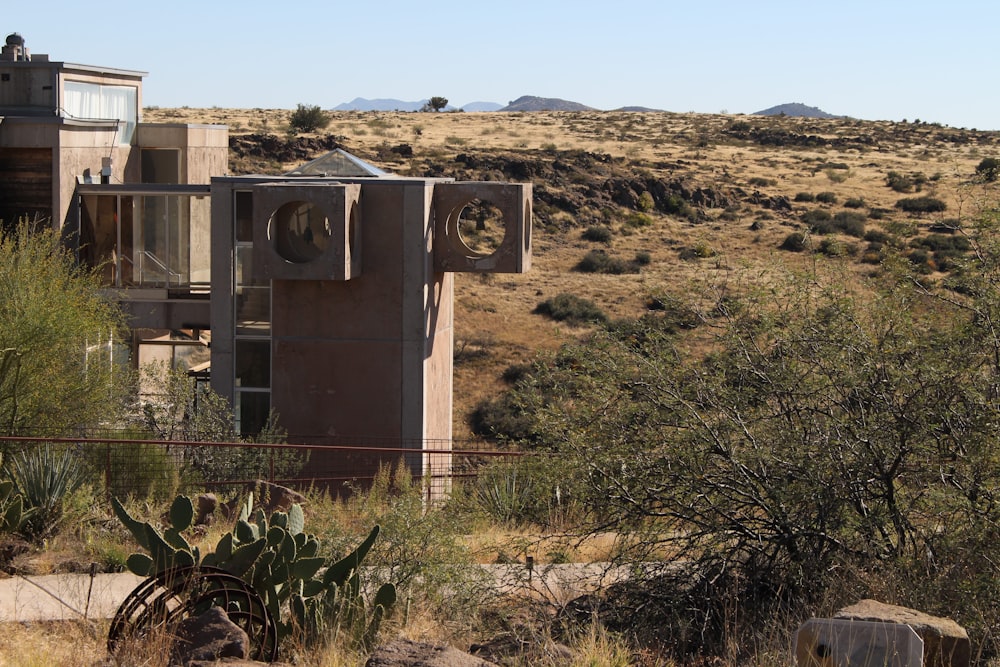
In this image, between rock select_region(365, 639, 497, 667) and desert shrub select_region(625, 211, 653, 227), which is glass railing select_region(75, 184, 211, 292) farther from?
desert shrub select_region(625, 211, 653, 227)

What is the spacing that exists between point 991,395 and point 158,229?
634 inches

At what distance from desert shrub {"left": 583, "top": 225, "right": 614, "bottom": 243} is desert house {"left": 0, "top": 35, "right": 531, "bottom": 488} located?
32.4m

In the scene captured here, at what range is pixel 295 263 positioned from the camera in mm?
18703

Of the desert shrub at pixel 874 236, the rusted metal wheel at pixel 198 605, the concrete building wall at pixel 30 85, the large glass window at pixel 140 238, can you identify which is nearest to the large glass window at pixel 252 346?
the large glass window at pixel 140 238

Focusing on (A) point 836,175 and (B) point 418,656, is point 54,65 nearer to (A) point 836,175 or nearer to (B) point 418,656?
(B) point 418,656

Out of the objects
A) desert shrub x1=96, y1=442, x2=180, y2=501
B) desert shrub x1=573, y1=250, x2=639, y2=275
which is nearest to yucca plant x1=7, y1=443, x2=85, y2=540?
desert shrub x1=96, y1=442, x2=180, y2=501

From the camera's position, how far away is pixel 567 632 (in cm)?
820

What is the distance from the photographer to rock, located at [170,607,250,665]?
697cm

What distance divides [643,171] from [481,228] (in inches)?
616

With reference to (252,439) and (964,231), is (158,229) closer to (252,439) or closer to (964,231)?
(252,439)

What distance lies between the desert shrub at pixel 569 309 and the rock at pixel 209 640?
108 feet

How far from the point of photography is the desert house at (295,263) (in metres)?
19.1

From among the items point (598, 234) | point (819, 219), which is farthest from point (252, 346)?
point (819, 219)

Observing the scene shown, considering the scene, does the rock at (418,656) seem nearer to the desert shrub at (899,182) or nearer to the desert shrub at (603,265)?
the desert shrub at (603,265)
